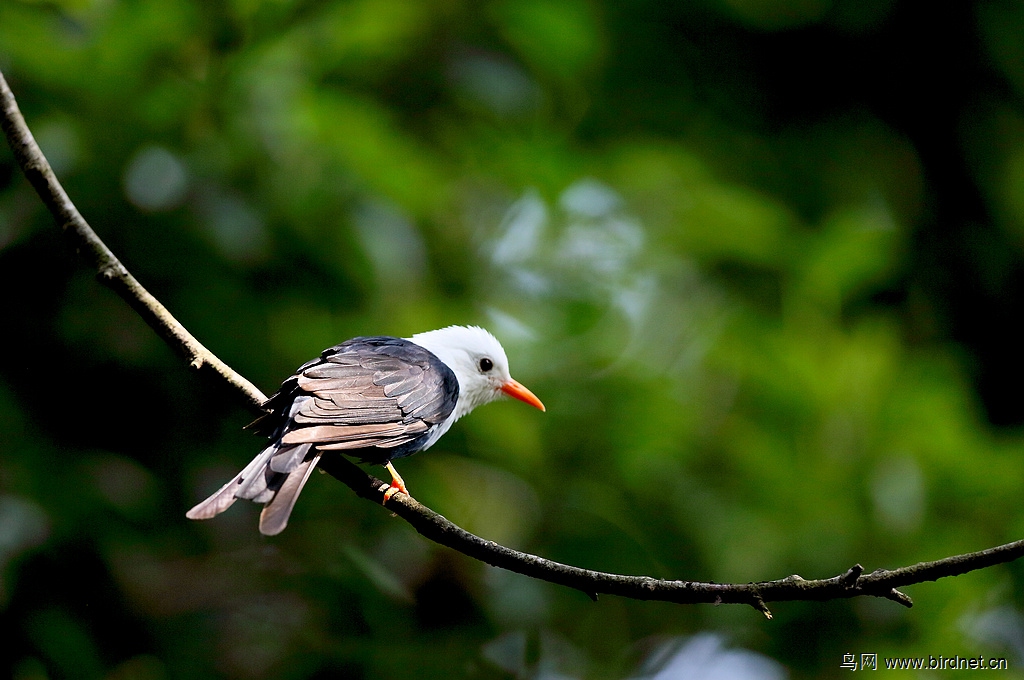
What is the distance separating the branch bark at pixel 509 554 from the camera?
1826 millimetres

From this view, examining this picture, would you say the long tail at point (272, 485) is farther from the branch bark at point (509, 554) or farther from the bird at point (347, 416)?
the branch bark at point (509, 554)

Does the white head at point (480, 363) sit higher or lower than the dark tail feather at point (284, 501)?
higher

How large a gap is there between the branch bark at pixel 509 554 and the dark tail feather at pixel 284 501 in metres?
0.25

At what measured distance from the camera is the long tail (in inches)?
81.5

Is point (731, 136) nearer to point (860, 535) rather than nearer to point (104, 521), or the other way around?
point (860, 535)

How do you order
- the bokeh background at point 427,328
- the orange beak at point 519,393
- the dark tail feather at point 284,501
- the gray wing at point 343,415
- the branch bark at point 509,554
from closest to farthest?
the branch bark at point 509,554, the dark tail feather at point 284,501, the gray wing at point 343,415, the bokeh background at point 427,328, the orange beak at point 519,393

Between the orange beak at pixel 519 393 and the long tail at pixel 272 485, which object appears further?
the orange beak at pixel 519 393

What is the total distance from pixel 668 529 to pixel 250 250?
224cm

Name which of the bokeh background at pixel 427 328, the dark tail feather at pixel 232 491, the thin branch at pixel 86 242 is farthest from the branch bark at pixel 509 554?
the bokeh background at pixel 427 328

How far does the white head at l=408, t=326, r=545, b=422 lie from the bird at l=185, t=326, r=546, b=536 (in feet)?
0.24

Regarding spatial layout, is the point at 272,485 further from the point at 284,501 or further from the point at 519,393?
the point at 519,393

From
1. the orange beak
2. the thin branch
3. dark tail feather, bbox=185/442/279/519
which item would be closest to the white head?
the orange beak

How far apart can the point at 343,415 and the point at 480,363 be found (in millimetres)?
1233

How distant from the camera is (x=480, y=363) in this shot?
12.0 ft
